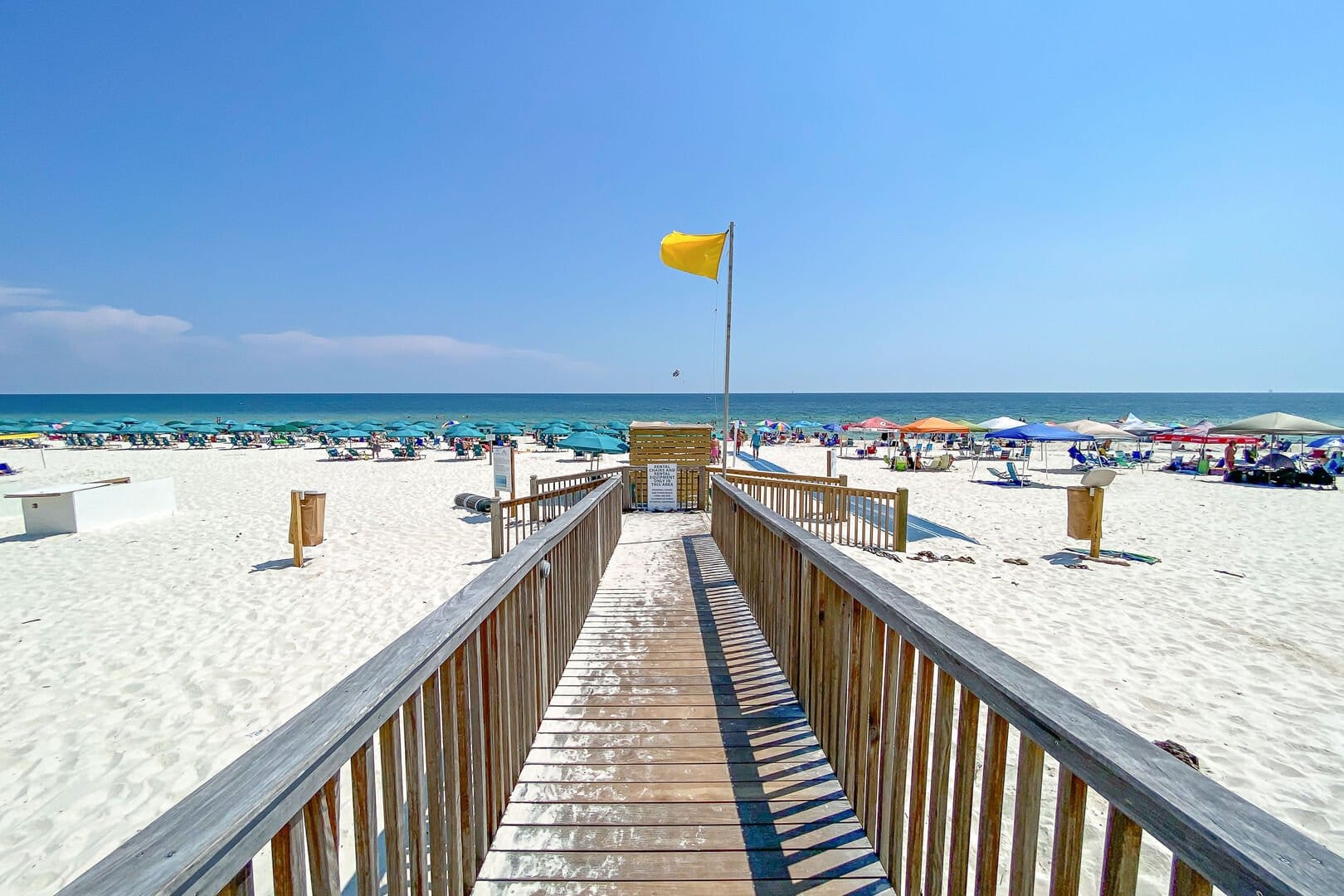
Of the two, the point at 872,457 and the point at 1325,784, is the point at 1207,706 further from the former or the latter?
the point at 872,457

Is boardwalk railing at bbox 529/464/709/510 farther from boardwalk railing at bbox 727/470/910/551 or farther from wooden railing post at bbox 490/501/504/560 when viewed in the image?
wooden railing post at bbox 490/501/504/560

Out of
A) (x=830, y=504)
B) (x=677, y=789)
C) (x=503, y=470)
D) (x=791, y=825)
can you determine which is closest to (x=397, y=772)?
(x=677, y=789)

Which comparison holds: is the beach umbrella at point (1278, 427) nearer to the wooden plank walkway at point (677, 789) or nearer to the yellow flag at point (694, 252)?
the yellow flag at point (694, 252)

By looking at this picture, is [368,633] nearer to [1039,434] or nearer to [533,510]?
[533,510]

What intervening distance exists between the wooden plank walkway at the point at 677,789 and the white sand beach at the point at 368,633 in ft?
7.78

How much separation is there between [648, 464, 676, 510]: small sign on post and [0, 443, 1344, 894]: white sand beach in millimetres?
3026

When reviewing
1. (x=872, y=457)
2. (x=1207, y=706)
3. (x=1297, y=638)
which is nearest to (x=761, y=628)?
(x=1207, y=706)

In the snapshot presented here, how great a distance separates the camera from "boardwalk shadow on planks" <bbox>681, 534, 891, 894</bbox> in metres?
2.12

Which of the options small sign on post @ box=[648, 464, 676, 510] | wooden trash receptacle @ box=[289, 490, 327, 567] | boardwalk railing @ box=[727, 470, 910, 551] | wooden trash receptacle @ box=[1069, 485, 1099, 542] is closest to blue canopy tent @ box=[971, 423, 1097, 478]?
wooden trash receptacle @ box=[1069, 485, 1099, 542]

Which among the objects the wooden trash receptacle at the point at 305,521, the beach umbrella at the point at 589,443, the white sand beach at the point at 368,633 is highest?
the beach umbrella at the point at 589,443

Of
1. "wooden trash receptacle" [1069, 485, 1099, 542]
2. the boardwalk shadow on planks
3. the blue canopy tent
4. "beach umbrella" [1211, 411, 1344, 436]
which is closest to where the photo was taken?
the boardwalk shadow on planks

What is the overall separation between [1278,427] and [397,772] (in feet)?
88.5

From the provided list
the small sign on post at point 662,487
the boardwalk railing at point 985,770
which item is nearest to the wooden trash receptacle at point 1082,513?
the small sign on post at point 662,487

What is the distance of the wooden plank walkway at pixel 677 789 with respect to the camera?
212 centimetres
